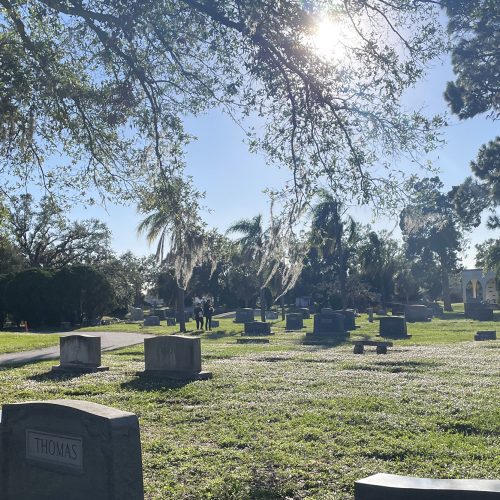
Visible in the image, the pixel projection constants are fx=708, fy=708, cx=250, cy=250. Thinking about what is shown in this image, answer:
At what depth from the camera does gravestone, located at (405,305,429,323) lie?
134 ft

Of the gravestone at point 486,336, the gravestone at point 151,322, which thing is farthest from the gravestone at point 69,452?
the gravestone at point 151,322

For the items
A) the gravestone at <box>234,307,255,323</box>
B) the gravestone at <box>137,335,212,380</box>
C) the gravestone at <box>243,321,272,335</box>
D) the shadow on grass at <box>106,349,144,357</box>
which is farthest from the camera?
the gravestone at <box>234,307,255,323</box>

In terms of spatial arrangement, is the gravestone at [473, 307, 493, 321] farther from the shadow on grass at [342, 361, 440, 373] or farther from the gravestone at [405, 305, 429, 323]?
the shadow on grass at [342, 361, 440, 373]

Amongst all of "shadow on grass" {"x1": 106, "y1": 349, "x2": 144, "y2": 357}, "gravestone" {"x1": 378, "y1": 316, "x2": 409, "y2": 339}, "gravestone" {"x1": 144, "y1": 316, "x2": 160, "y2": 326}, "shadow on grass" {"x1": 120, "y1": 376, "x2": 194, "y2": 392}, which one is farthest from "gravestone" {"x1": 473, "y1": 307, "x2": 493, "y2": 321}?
"shadow on grass" {"x1": 120, "y1": 376, "x2": 194, "y2": 392}

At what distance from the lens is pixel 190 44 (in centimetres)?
1045

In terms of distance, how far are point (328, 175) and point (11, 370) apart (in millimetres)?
9912

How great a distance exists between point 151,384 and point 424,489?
32.6ft

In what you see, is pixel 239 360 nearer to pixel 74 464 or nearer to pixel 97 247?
pixel 74 464

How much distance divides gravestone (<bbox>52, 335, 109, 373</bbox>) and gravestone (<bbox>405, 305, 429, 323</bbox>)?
27.8m

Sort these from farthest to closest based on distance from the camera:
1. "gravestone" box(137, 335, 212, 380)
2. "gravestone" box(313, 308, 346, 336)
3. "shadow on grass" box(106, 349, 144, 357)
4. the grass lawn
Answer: "gravestone" box(313, 308, 346, 336)
"shadow on grass" box(106, 349, 144, 357)
"gravestone" box(137, 335, 212, 380)
the grass lawn

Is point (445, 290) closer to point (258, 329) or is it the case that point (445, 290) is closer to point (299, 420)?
point (258, 329)

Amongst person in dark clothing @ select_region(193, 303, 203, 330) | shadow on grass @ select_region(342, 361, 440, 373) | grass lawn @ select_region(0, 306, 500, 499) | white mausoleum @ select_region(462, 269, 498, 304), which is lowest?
grass lawn @ select_region(0, 306, 500, 499)

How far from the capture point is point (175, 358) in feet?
45.6

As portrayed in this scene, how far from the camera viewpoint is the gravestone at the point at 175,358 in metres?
13.7
